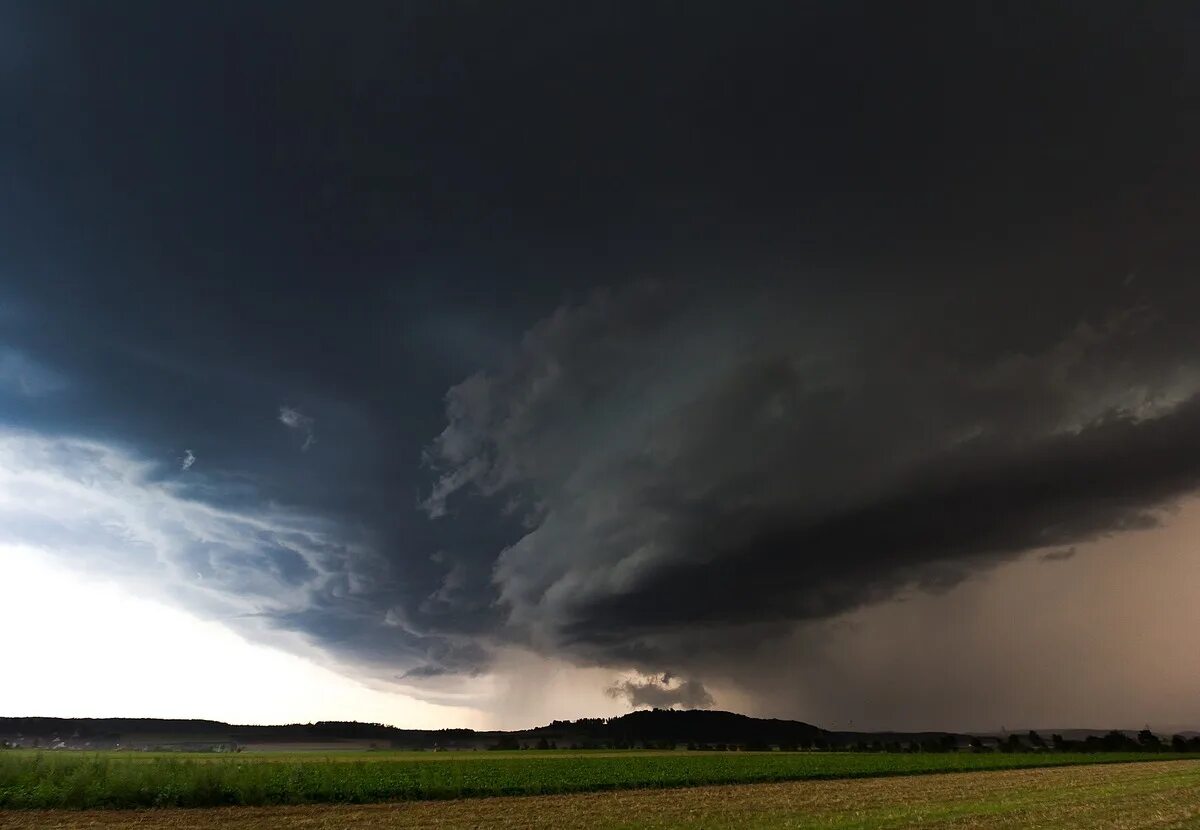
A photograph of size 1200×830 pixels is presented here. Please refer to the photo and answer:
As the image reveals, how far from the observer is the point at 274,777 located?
51.9 meters

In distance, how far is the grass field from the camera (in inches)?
1331

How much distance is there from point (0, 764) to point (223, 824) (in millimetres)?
25109

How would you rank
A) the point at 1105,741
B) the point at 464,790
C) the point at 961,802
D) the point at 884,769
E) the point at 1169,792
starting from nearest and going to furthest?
1. the point at 961,802
2. the point at 1169,792
3. the point at 464,790
4. the point at 884,769
5. the point at 1105,741

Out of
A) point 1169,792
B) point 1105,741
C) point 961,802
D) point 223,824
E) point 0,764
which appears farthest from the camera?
point 1105,741

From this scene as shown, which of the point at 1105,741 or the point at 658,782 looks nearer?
the point at 658,782

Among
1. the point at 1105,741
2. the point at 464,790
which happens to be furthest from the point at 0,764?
the point at 1105,741

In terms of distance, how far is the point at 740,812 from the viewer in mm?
39062

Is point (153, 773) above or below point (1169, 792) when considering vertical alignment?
above

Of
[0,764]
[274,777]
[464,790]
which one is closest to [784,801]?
[464,790]

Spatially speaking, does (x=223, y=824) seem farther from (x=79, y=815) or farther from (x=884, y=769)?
(x=884, y=769)

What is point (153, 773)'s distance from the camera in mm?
47000

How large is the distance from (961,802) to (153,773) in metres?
52.9

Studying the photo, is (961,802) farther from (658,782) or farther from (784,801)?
(658,782)

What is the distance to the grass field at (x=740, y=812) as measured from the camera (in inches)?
1331
